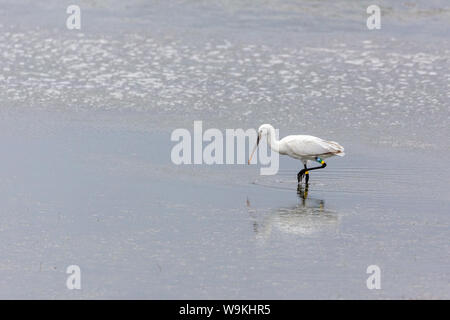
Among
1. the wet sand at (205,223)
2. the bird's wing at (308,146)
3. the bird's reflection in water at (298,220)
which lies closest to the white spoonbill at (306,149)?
the bird's wing at (308,146)

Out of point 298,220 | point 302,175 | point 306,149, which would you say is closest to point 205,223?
point 298,220

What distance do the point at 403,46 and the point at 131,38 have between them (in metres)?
5.35

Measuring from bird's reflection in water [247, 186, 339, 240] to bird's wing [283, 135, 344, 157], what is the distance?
105cm

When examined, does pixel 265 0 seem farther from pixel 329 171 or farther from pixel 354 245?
pixel 354 245

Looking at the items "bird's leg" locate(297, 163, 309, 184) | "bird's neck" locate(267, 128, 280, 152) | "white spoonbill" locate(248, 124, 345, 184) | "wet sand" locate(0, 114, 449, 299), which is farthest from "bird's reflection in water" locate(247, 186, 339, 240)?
"bird's neck" locate(267, 128, 280, 152)

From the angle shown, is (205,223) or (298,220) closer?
(205,223)

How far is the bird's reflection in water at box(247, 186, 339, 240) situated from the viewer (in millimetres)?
9375

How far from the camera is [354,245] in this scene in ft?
29.3

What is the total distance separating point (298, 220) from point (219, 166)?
238 cm

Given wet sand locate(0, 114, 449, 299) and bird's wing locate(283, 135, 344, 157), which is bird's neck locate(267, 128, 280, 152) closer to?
bird's wing locate(283, 135, 344, 157)

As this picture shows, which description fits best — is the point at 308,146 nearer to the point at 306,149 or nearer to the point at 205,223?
the point at 306,149

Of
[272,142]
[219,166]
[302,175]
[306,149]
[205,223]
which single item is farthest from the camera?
[219,166]

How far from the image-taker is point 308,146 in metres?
11.6

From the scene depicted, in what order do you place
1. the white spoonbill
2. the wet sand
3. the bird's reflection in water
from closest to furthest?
the wet sand → the bird's reflection in water → the white spoonbill
